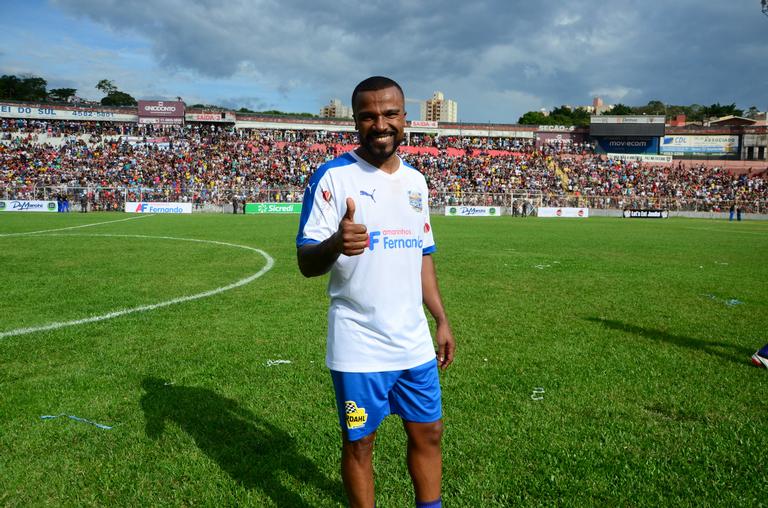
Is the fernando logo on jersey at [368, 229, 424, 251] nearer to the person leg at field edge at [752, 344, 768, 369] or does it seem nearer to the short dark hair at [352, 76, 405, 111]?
the short dark hair at [352, 76, 405, 111]

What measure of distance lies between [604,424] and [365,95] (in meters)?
3.34

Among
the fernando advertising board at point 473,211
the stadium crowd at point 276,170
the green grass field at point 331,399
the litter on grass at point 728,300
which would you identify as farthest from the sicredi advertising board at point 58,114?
the litter on grass at point 728,300

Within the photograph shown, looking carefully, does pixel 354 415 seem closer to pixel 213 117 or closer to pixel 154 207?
pixel 154 207

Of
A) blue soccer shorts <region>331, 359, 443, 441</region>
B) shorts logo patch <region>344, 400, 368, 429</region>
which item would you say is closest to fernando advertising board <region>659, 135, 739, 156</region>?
blue soccer shorts <region>331, 359, 443, 441</region>

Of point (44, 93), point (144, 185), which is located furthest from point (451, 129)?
point (44, 93)

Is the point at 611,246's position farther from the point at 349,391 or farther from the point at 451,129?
the point at 451,129

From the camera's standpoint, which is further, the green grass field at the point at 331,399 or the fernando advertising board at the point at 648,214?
the fernando advertising board at the point at 648,214

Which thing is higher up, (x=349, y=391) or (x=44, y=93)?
(x=44, y=93)

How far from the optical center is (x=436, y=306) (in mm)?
3021

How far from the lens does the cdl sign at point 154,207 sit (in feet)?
138

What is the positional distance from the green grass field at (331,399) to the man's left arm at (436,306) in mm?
954

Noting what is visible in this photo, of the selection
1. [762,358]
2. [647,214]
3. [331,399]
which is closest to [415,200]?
[331,399]

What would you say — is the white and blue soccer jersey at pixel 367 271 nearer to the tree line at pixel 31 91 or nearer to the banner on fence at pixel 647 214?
the banner on fence at pixel 647 214

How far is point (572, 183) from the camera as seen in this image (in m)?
58.7
